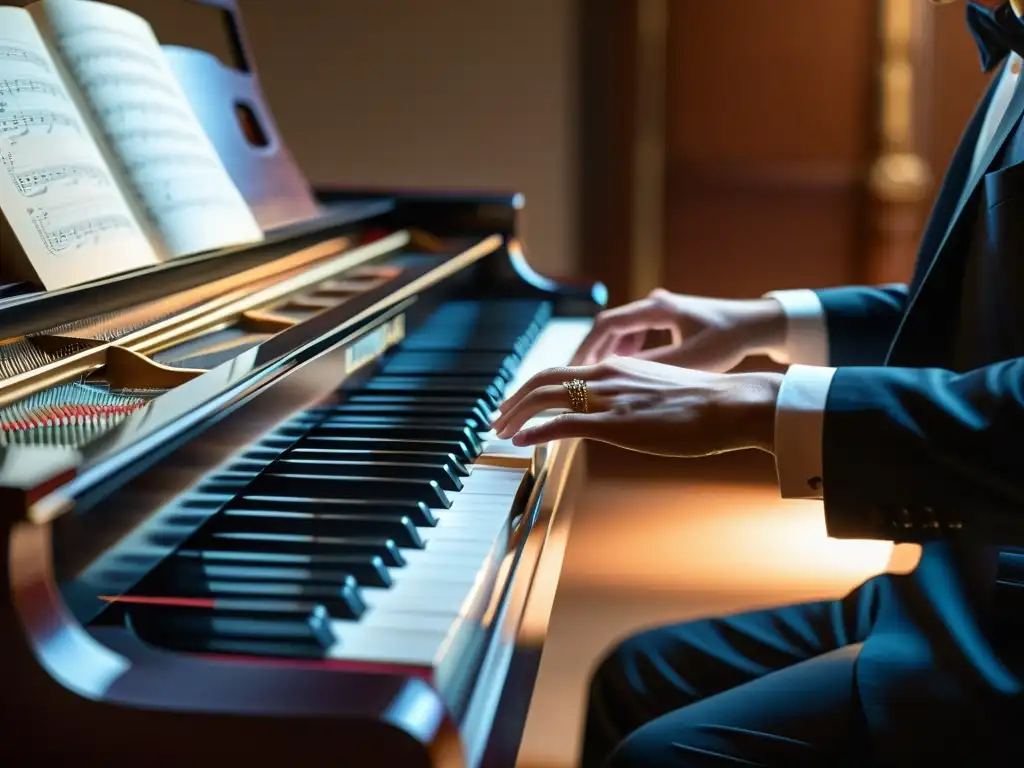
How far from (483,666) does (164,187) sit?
844 millimetres

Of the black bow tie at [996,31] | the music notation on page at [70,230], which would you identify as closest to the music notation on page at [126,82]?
the music notation on page at [70,230]

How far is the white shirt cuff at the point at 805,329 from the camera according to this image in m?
1.56

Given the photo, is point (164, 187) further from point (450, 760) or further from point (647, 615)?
point (647, 615)

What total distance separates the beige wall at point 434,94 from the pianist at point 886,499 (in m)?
2.20

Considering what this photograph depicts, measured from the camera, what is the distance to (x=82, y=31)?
52.9 inches

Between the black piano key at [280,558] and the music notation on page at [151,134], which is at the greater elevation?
the music notation on page at [151,134]

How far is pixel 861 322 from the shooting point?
1.56 meters

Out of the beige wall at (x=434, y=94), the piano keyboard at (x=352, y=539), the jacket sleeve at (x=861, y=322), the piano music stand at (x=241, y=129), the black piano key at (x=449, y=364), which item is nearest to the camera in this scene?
the piano keyboard at (x=352, y=539)

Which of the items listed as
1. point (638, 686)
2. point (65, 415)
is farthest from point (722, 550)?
point (65, 415)

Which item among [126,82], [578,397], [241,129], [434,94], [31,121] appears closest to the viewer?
[578,397]

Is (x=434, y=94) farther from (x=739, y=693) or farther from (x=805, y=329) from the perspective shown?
(x=739, y=693)

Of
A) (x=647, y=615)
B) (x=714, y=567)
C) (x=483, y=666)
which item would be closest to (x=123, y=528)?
(x=483, y=666)

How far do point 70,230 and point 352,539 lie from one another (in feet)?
1.70

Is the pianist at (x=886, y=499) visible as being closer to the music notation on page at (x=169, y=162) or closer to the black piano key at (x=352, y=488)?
the black piano key at (x=352, y=488)
